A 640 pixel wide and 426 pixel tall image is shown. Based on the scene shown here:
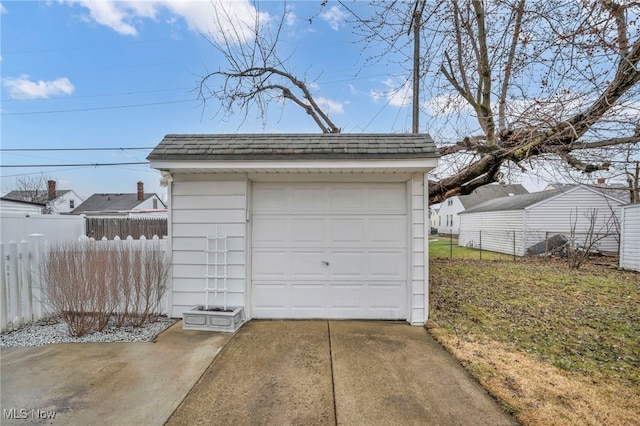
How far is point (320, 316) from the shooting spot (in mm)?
4867

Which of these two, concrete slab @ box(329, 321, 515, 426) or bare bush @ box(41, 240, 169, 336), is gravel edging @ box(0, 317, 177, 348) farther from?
concrete slab @ box(329, 321, 515, 426)

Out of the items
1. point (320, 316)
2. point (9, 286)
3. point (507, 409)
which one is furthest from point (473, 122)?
point (9, 286)

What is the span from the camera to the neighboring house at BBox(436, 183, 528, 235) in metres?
31.7

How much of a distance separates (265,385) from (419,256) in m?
2.89

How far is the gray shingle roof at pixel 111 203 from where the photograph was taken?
90.8 ft

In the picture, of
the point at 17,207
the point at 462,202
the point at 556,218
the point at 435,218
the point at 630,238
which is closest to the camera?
the point at 630,238

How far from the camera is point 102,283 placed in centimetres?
411

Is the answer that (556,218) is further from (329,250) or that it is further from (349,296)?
(329,250)

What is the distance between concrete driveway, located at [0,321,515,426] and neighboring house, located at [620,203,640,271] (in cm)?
1112

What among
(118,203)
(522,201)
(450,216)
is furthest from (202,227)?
(450,216)

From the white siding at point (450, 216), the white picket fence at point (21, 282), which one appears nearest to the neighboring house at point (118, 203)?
Answer: the white picket fence at point (21, 282)

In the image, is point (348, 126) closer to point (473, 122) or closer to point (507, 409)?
point (473, 122)

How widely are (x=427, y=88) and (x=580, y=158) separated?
3314 mm
